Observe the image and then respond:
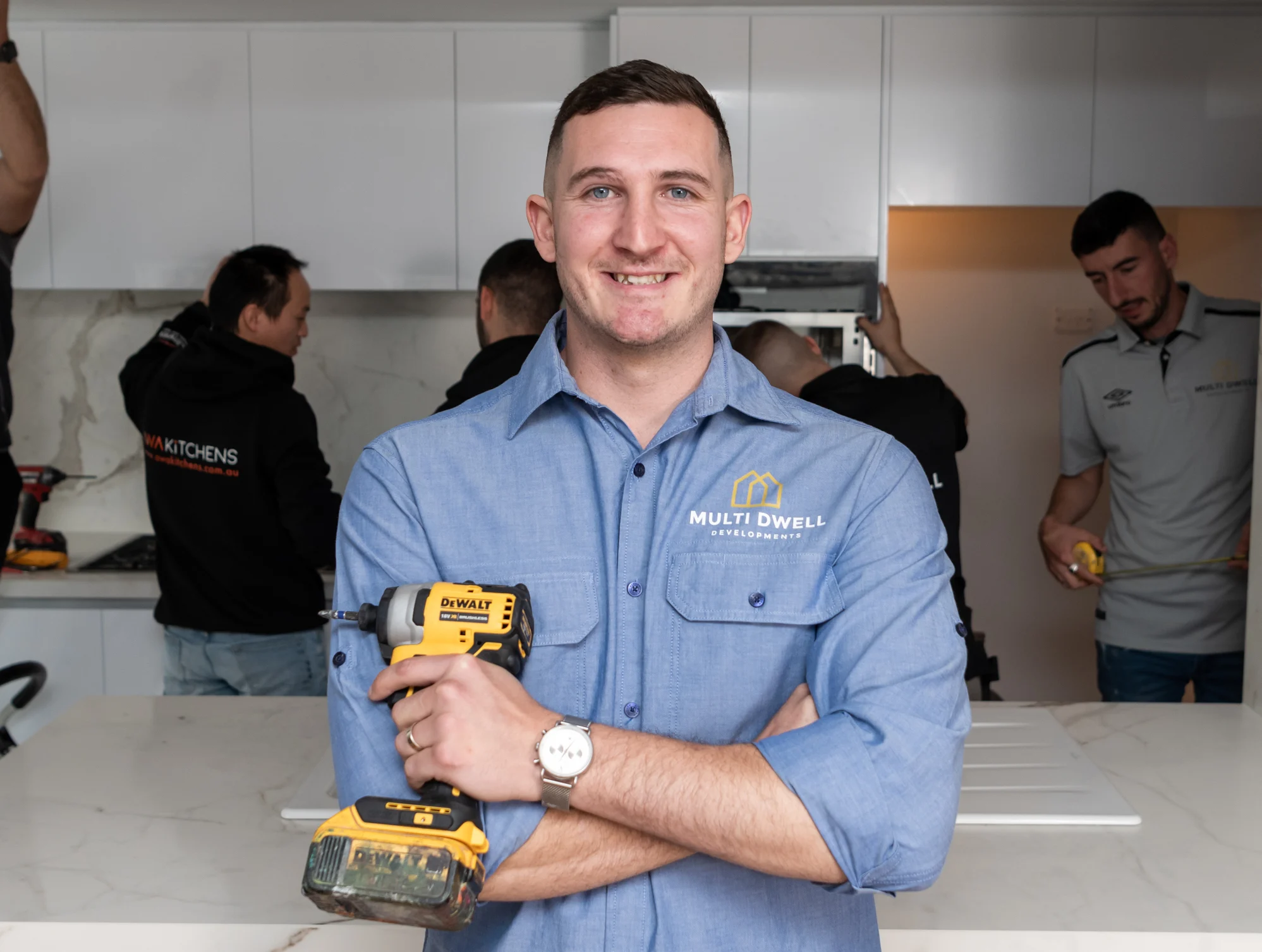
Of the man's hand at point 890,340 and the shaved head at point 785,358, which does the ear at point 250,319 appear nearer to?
the shaved head at point 785,358

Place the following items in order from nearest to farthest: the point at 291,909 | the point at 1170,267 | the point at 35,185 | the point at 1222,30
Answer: the point at 291,909 < the point at 35,185 < the point at 1170,267 < the point at 1222,30

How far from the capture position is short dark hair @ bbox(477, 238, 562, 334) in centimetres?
243

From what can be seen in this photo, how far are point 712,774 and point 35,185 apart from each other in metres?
2.01

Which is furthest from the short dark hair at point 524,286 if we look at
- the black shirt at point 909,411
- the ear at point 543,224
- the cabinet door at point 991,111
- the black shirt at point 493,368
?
the cabinet door at point 991,111

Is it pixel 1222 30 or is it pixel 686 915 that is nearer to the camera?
pixel 686 915

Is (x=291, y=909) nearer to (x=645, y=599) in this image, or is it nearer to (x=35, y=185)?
(x=645, y=599)

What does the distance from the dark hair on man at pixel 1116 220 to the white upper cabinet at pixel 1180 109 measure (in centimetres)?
39

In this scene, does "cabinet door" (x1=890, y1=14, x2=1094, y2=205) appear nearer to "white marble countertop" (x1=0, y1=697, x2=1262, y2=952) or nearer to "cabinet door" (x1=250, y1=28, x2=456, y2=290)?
"cabinet door" (x1=250, y1=28, x2=456, y2=290)

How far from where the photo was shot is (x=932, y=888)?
4.54ft

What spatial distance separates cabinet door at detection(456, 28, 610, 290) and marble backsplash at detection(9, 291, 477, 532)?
21.8 inches

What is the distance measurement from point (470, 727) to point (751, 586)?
1.08 feet

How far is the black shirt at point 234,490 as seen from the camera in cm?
268

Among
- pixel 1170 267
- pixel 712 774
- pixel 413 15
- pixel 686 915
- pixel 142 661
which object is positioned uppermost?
pixel 413 15

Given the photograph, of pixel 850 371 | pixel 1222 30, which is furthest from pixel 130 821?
pixel 1222 30
